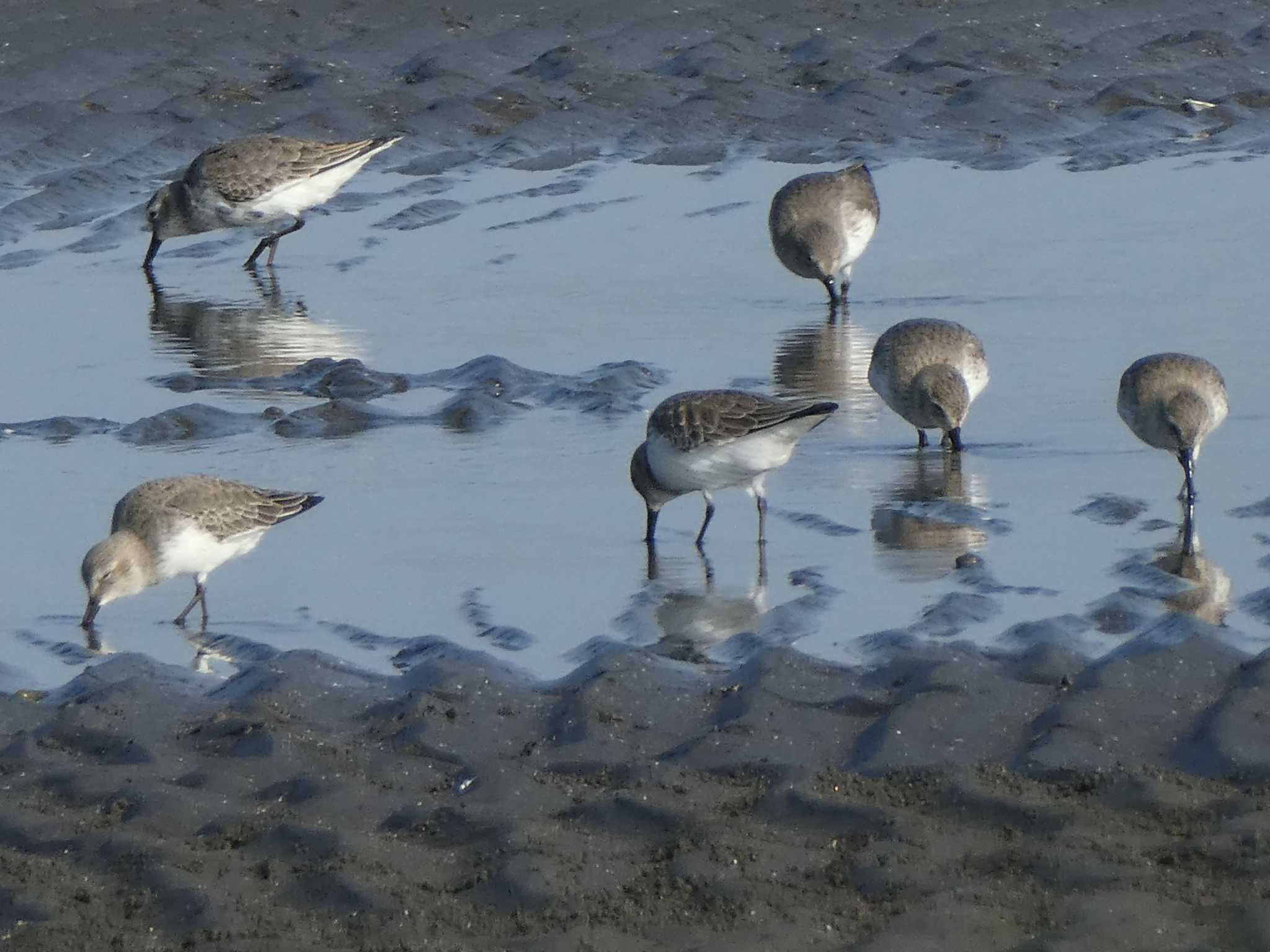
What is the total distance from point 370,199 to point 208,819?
10290mm

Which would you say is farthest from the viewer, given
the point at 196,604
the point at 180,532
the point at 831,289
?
the point at 831,289

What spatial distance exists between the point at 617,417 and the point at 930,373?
1565mm

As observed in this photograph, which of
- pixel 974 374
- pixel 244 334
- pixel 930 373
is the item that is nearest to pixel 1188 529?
pixel 930 373

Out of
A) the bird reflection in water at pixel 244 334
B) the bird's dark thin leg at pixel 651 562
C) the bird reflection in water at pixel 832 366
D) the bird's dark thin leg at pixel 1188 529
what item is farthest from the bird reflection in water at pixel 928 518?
the bird reflection in water at pixel 244 334

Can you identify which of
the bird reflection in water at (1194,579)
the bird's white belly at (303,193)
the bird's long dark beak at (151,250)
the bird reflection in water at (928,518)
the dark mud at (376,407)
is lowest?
the bird reflection in water at (928,518)

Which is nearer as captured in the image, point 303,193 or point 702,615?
point 702,615

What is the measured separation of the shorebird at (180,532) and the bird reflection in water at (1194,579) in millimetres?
3224

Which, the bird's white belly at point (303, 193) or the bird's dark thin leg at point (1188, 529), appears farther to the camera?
the bird's white belly at point (303, 193)

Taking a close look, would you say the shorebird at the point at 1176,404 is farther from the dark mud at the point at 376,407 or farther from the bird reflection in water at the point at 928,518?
the dark mud at the point at 376,407

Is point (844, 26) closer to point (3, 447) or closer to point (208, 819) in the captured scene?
point (3, 447)

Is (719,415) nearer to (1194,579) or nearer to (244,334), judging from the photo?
(1194,579)

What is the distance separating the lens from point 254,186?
47.2ft

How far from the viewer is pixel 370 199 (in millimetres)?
15578

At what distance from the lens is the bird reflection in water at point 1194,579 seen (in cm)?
718
